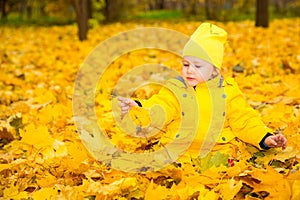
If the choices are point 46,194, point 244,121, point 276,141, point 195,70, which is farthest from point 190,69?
point 46,194

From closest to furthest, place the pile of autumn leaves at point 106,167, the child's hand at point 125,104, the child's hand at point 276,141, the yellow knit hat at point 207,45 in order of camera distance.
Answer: the pile of autumn leaves at point 106,167
the child's hand at point 276,141
the child's hand at point 125,104
the yellow knit hat at point 207,45

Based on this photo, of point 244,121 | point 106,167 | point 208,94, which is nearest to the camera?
point 106,167

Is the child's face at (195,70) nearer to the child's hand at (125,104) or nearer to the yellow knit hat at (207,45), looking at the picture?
the yellow knit hat at (207,45)

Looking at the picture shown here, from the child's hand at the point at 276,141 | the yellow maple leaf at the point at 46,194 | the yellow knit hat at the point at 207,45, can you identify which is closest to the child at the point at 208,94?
the yellow knit hat at the point at 207,45

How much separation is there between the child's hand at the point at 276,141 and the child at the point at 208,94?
0.35 feet

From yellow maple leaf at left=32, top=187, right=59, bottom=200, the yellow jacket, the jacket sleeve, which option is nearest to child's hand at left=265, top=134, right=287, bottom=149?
the jacket sleeve

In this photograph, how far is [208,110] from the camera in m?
2.80

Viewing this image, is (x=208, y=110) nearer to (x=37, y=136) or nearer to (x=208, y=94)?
(x=208, y=94)

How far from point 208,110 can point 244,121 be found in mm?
217

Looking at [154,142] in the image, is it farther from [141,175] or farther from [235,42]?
[235,42]

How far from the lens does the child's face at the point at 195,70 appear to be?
2.75 meters

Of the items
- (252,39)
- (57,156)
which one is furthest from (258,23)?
(57,156)

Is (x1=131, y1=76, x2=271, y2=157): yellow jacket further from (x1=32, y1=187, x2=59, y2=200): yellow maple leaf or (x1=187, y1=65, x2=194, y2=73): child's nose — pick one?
(x1=32, y1=187, x2=59, y2=200): yellow maple leaf

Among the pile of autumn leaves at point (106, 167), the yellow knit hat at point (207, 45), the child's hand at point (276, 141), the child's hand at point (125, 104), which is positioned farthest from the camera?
the yellow knit hat at point (207, 45)
